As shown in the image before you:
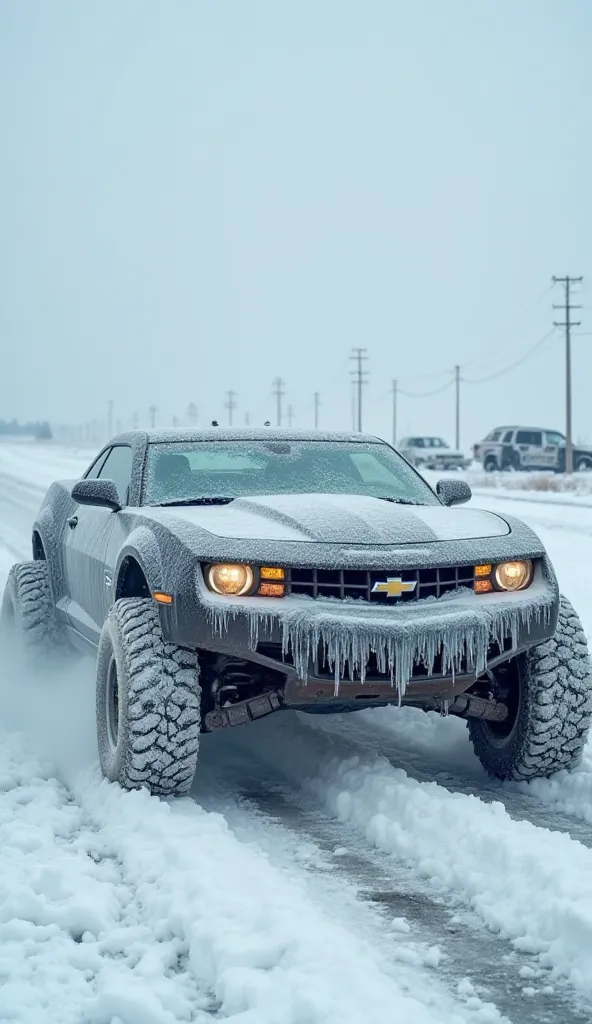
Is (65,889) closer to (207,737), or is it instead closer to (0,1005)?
(0,1005)

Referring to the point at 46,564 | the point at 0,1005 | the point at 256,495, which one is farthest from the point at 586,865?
the point at 46,564

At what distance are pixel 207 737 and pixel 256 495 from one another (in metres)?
1.36

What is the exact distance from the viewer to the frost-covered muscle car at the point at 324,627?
3.83 m

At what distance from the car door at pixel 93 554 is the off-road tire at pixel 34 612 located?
381mm

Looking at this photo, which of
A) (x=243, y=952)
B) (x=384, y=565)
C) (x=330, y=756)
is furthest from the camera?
(x=330, y=756)

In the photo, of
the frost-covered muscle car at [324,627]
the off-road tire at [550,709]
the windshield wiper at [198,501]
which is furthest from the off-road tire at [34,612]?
the off-road tire at [550,709]

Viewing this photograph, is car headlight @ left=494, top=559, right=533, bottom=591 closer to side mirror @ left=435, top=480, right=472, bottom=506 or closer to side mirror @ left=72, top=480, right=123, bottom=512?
side mirror @ left=435, top=480, right=472, bottom=506

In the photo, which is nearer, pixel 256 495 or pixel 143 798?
pixel 143 798

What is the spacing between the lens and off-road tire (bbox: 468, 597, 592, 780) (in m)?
4.36

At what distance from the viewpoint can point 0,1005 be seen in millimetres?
2400

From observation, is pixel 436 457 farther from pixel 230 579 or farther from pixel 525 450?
pixel 230 579

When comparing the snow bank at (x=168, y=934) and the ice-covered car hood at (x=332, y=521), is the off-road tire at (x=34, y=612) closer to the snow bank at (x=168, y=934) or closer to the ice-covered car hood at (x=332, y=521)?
the ice-covered car hood at (x=332, y=521)

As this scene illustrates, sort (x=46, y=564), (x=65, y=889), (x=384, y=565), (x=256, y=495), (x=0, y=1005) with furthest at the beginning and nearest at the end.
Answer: (x=46, y=564) < (x=256, y=495) < (x=384, y=565) < (x=65, y=889) < (x=0, y=1005)

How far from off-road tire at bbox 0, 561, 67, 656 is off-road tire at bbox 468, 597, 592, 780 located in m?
3.04
